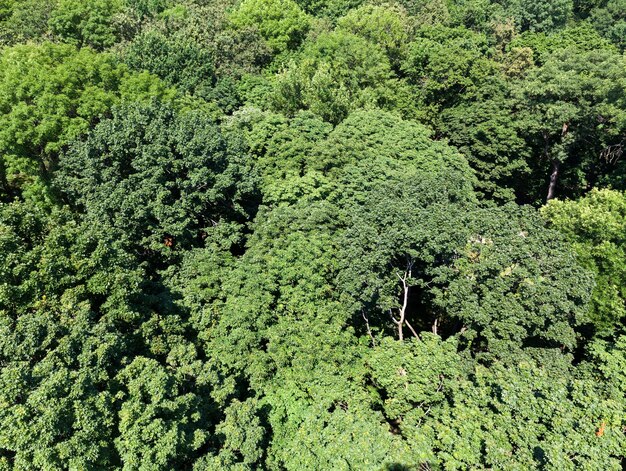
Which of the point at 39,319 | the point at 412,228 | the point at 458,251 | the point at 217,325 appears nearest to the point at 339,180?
the point at 412,228

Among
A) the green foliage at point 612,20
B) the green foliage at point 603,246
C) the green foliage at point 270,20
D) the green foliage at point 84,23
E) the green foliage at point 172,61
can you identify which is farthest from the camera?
the green foliage at point 612,20

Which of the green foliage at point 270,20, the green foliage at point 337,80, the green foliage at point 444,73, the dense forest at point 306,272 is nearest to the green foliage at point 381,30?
the green foliage at point 337,80

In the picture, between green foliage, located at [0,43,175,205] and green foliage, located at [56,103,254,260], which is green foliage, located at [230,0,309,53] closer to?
green foliage, located at [0,43,175,205]

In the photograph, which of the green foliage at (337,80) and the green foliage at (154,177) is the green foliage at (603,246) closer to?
the green foliage at (337,80)

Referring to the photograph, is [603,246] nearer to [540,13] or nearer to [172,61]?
[172,61]

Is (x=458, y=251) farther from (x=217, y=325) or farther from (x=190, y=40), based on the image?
(x=190, y=40)
